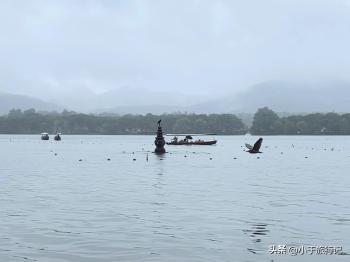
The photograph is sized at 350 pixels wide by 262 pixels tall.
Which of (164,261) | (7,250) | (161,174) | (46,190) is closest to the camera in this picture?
(164,261)

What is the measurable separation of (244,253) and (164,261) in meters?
3.39

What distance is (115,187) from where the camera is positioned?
53.4 m

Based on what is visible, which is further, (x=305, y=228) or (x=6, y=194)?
(x=6, y=194)

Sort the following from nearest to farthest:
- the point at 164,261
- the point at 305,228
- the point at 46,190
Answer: the point at 164,261, the point at 305,228, the point at 46,190

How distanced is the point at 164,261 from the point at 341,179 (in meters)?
44.5

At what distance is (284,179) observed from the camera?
6419 cm

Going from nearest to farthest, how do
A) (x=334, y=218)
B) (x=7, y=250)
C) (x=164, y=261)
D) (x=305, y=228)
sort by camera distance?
1. (x=164, y=261)
2. (x=7, y=250)
3. (x=305, y=228)
4. (x=334, y=218)

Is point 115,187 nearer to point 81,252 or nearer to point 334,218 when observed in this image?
point 334,218

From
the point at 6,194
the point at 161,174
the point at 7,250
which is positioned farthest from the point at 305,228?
the point at 161,174

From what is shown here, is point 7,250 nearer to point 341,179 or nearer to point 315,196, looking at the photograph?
point 315,196

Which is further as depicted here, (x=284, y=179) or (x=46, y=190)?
(x=284, y=179)

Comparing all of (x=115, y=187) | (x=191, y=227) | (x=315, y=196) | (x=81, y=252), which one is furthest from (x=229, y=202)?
(x=81, y=252)

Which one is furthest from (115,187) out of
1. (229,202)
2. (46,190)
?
(229,202)

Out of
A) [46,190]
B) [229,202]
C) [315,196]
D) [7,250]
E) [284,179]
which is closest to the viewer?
[7,250]
